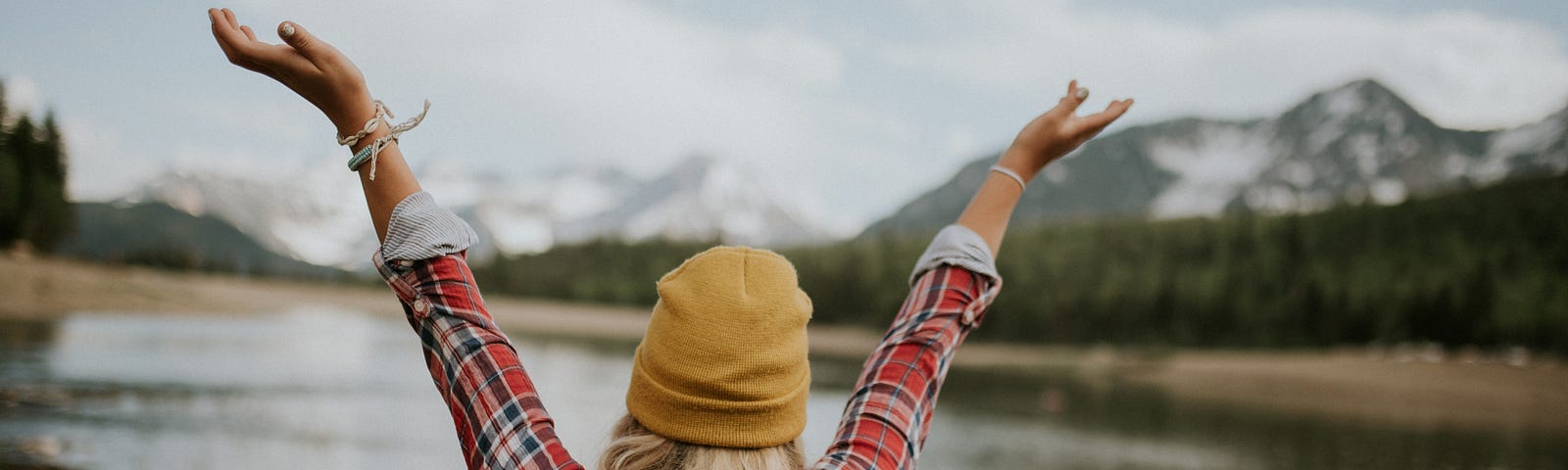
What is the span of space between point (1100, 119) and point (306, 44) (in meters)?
1.13

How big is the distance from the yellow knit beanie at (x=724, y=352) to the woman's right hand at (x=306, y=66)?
1.44ft

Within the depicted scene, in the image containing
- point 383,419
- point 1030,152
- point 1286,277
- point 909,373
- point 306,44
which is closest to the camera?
point 306,44

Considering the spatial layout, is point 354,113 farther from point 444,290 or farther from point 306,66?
point 444,290

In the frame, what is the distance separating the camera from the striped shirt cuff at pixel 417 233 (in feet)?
4.18

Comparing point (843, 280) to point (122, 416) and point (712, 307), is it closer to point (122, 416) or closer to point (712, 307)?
point (122, 416)

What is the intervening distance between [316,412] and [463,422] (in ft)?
64.1

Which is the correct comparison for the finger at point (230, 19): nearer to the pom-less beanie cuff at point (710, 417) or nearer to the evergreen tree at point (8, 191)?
the pom-less beanie cuff at point (710, 417)

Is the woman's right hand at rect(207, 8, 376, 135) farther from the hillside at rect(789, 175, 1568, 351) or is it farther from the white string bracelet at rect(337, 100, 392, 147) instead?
the hillside at rect(789, 175, 1568, 351)

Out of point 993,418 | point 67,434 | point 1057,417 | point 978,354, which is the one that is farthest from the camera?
point 978,354

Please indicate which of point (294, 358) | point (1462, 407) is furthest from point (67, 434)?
Result: point (1462, 407)

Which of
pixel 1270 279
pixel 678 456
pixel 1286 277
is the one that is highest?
pixel 1286 277

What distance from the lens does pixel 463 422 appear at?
→ 4.38 feet

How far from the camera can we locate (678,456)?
1.32 meters

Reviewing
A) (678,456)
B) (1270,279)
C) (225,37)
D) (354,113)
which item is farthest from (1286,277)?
(225,37)
